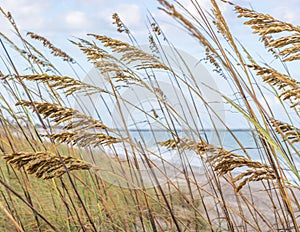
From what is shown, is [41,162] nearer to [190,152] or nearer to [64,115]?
[64,115]

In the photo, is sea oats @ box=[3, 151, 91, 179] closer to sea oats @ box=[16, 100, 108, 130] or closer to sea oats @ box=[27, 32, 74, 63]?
sea oats @ box=[16, 100, 108, 130]

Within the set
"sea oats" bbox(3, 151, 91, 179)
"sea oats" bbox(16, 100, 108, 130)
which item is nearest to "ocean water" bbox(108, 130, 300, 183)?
"sea oats" bbox(16, 100, 108, 130)

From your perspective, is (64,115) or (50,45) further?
(50,45)

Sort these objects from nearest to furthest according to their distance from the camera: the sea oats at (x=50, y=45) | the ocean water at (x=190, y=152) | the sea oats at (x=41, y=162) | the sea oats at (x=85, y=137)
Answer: the sea oats at (x=41, y=162), the sea oats at (x=85, y=137), the ocean water at (x=190, y=152), the sea oats at (x=50, y=45)

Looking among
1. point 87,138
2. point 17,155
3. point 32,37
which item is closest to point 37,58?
point 32,37

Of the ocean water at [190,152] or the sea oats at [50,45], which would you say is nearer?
the ocean water at [190,152]

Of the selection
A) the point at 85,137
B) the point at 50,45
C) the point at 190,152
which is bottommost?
the point at 190,152

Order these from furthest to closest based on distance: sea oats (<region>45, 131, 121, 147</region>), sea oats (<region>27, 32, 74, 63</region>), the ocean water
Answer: sea oats (<region>27, 32, 74, 63</region>), the ocean water, sea oats (<region>45, 131, 121, 147</region>)

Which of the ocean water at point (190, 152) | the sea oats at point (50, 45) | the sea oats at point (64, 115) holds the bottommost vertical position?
the ocean water at point (190, 152)

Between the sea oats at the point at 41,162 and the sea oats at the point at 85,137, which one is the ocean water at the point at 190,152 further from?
the sea oats at the point at 41,162

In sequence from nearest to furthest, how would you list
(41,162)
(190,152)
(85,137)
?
(41,162), (85,137), (190,152)

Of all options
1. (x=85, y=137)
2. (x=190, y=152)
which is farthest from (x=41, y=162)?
(x=190, y=152)

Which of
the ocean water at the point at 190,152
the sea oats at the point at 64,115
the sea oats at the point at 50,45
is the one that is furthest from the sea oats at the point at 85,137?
the sea oats at the point at 50,45

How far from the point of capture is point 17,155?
46.3 inches
